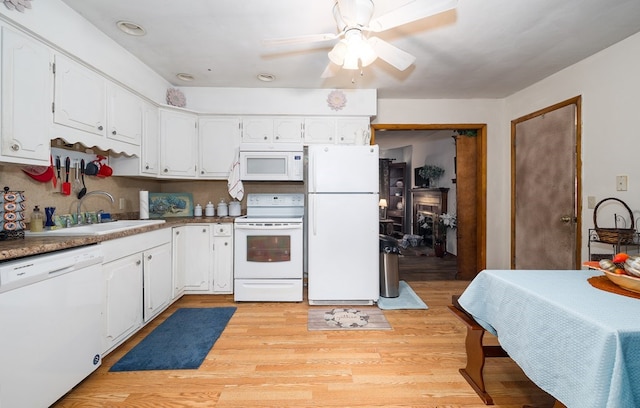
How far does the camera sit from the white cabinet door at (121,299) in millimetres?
1908

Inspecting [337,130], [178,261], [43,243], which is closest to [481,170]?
[337,130]

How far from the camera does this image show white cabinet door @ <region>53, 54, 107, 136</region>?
186 centimetres

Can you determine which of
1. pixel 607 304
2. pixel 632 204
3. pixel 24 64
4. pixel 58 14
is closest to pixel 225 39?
pixel 58 14

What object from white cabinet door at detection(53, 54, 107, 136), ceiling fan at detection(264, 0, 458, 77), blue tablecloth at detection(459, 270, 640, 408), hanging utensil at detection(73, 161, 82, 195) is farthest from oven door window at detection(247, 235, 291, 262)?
blue tablecloth at detection(459, 270, 640, 408)

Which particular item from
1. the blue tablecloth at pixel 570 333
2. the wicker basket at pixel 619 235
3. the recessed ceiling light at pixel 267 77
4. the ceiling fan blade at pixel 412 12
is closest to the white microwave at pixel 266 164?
the recessed ceiling light at pixel 267 77

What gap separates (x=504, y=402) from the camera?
5.26 ft

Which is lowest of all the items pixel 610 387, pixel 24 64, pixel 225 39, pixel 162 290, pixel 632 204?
pixel 162 290

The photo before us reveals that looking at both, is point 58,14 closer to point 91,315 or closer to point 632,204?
point 91,315

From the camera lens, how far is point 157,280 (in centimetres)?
254

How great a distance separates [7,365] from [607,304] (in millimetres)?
2508

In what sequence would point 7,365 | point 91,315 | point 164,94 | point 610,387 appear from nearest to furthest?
point 610,387 < point 7,365 < point 91,315 < point 164,94

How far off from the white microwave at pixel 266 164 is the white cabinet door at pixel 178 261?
942 mm

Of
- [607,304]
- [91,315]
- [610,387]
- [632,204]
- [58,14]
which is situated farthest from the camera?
[632,204]

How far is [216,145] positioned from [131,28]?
4.61 feet
